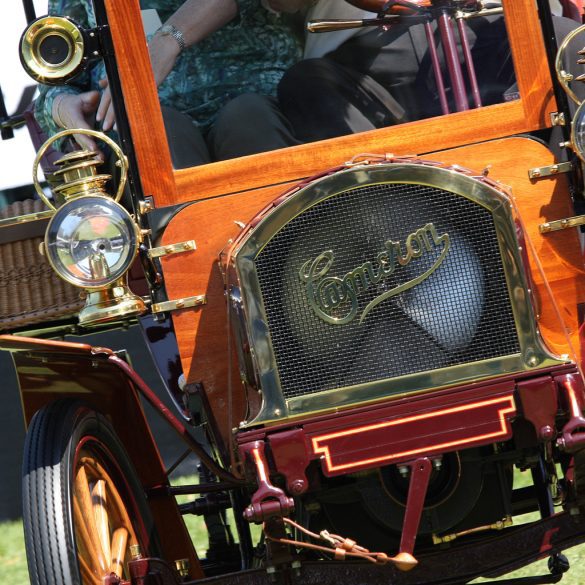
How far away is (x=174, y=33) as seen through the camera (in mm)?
3252

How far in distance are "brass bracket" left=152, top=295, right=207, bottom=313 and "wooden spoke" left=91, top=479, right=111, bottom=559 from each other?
1.78 feet

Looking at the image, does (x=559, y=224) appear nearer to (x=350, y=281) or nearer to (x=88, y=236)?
(x=350, y=281)

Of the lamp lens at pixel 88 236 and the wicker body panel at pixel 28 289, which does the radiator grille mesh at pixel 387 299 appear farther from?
the wicker body panel at pixel 28 289

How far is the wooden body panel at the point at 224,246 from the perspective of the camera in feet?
10.2

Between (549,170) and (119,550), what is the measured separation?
162 centimetres

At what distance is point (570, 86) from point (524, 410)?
1.04 metres

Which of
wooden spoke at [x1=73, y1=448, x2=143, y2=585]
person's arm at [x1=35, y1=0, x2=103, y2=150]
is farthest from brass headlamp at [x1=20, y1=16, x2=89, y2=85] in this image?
wooden spoke at [x1=73, y1=448, x2=143, y2=585]

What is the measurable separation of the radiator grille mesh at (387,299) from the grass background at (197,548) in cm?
163

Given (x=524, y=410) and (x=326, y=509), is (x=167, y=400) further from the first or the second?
(x=524, y=410)

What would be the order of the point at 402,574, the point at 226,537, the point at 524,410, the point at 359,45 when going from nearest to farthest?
the point at 524,410 → the point at 402,574 → the point at 359,45 → the point at 226,537

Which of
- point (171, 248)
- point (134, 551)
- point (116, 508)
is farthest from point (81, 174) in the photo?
point (134, 551)

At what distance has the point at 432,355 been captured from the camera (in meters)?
2.87

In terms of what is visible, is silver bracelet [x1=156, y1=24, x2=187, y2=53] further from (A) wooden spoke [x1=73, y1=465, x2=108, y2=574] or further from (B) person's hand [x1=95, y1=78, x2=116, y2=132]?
(A) wooden spoke [x1=73, y1=465, x2=108, y2=574]

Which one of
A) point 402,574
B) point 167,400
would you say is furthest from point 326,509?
point 167,400
